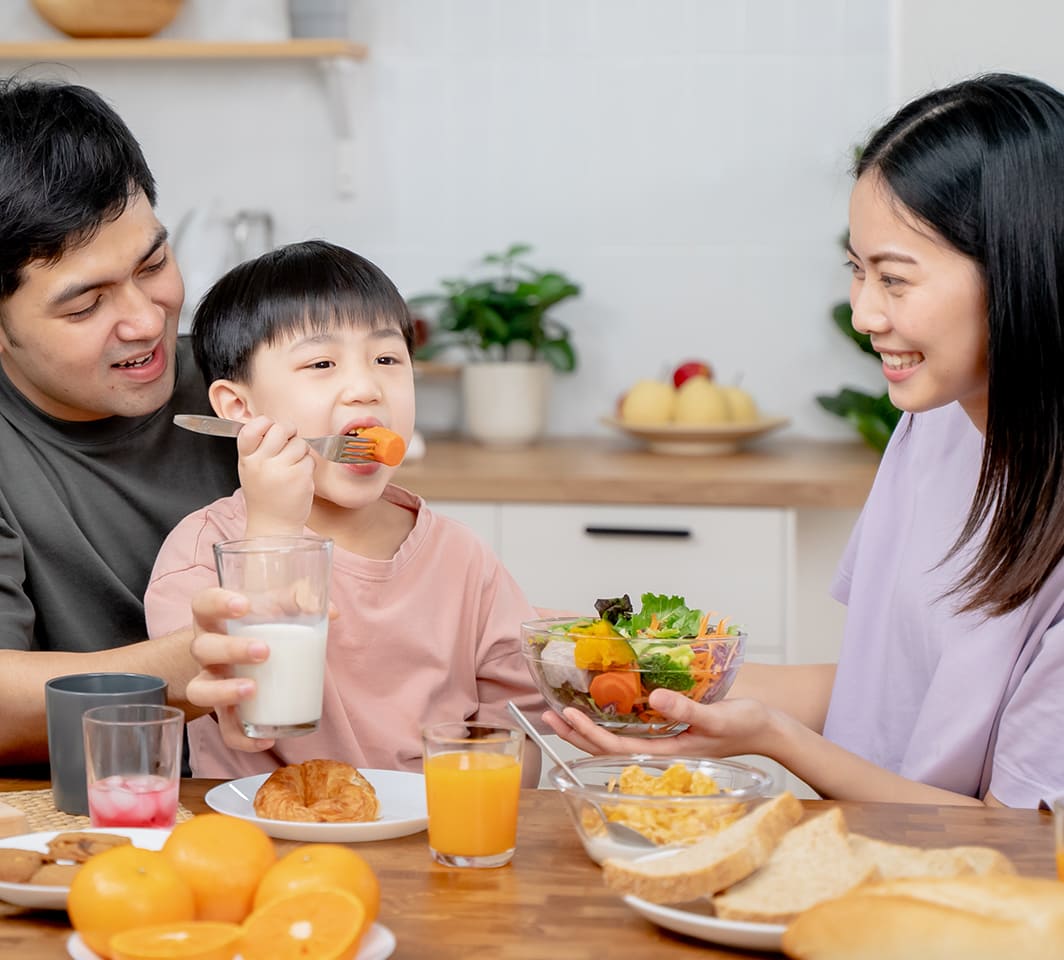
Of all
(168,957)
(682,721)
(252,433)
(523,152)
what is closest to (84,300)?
(252,433)

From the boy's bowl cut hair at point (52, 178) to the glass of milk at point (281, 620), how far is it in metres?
0.63

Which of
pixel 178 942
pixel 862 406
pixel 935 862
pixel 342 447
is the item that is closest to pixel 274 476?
pixel 342 447

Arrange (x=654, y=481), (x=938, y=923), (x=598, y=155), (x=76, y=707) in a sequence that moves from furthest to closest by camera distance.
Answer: (x=598, y=155)
(x=654, y=481)
(x=76, y=707)
(x=938, y=923)

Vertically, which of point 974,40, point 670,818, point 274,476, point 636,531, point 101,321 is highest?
point 974,40

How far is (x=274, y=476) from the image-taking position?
4.57 ft

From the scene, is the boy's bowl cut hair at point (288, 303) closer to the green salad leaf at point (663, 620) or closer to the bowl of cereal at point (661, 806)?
the green salad leaf at point (663, 620)

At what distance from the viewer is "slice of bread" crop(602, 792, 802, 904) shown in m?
0.98

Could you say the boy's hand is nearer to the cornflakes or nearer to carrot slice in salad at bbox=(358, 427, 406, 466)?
carrot slice in salad at bbox=(358, 427, 406, 466)

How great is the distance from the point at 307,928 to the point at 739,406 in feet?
8.25

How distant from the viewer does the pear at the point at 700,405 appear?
320 cm

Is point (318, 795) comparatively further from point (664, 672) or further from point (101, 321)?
point (101, 321)

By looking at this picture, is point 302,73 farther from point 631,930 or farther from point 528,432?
point 631,930

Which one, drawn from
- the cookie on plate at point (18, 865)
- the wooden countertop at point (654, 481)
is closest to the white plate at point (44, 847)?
the cookie on plate at point (18, 865)

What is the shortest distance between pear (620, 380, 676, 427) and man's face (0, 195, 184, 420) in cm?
165
